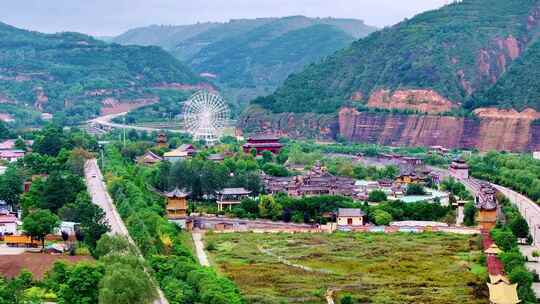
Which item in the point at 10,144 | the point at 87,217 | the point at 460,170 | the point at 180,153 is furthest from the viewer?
the point at 10,144

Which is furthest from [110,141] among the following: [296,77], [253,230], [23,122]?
[253,230]

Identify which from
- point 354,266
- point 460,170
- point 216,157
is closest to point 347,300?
point 354,266

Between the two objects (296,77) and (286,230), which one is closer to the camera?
(286,230)

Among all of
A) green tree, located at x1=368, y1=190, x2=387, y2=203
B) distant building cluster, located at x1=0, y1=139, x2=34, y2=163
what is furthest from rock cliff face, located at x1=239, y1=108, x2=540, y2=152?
distant building cluster, located at x1=0, y1=139, x2=34, y2=163

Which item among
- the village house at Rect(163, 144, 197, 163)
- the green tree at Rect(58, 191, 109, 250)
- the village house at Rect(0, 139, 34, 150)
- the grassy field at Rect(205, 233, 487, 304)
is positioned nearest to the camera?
the grassy field at Rect(205, 233, 487, 304)

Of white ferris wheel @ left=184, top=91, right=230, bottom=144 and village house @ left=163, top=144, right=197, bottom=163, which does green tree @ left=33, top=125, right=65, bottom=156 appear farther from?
white ferris wheel @ left=184, top=91, right=230, bottom=144

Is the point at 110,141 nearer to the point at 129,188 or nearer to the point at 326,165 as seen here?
the point at 326,165

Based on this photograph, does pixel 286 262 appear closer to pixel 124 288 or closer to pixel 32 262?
pixel 32 262
